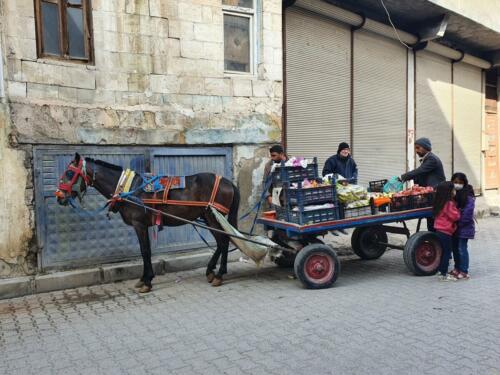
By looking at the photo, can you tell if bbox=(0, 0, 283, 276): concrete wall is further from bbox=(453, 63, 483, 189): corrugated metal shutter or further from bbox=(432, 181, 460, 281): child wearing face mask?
bbox=(453, 63, 483, 189): corrugated metal shutter

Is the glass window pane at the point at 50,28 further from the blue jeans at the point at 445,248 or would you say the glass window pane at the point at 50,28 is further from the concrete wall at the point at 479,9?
the concrete wall at the point at 479,9

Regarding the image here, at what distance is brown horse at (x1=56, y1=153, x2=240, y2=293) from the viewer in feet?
18.2

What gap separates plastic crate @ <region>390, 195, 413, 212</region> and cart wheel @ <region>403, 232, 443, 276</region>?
0.40 meters

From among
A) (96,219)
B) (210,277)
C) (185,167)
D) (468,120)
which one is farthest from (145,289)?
(468,120)

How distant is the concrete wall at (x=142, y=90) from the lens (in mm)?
5863

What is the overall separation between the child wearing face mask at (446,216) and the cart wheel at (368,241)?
1429 millimetres

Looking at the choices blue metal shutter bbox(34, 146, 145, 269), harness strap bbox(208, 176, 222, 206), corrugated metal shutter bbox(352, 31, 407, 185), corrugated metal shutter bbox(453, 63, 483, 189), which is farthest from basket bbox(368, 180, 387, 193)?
corrugated metal shutter bbox(453, 63, 483, 189)

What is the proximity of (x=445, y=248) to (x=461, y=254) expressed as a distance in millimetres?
209

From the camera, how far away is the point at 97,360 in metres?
3.81

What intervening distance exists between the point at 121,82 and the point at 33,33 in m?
1.30

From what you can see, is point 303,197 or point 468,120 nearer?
point 303,197

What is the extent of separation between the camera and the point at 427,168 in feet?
21.6

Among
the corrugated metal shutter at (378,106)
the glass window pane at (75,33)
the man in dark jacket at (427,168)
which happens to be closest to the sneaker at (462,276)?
the man in dark jacket at (427,168)

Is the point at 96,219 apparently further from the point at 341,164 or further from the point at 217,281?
the point at 341,164
